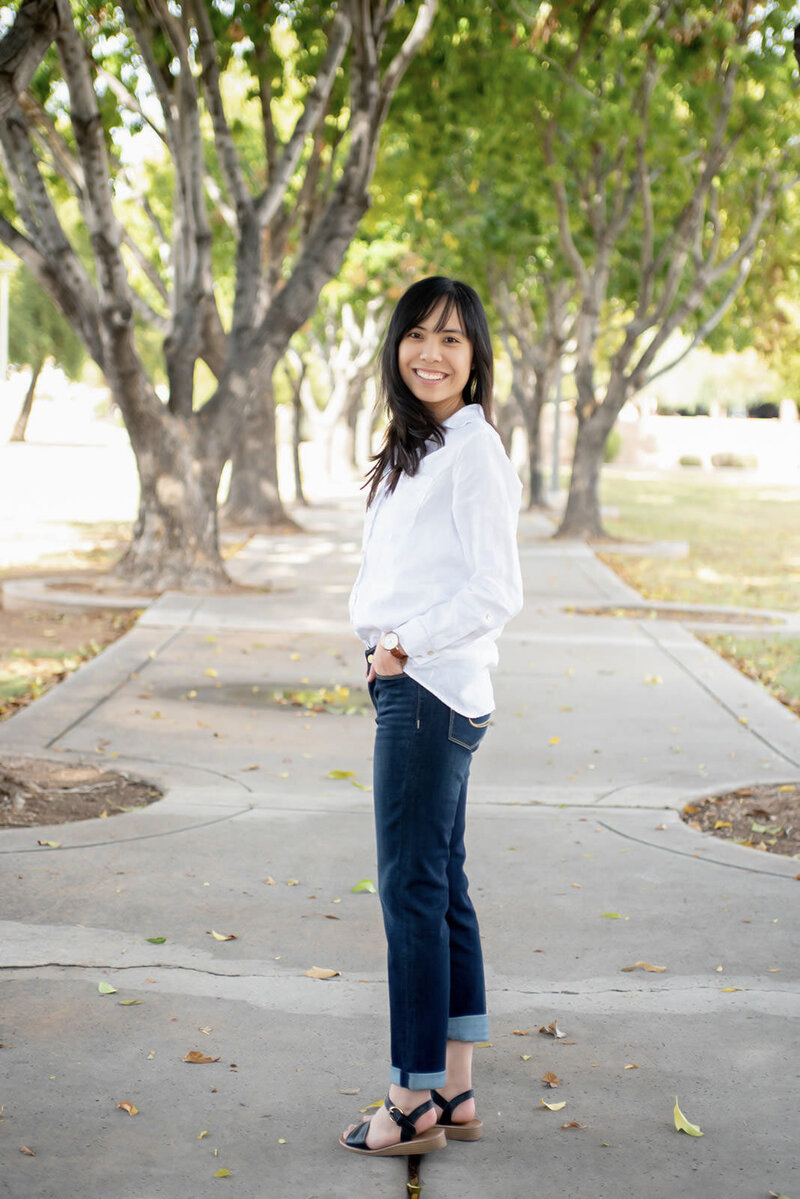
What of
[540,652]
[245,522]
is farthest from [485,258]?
[540,652]

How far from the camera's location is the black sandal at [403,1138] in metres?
3.03

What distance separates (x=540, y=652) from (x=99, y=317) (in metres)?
5.37

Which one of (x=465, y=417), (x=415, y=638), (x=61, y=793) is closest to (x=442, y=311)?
(x=465, y=417)

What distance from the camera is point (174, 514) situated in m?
13.4

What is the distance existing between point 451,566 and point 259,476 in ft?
64.8

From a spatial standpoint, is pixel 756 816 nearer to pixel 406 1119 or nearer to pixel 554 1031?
pixel 554 1031

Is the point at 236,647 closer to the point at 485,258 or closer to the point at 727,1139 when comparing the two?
the point at 727,1139

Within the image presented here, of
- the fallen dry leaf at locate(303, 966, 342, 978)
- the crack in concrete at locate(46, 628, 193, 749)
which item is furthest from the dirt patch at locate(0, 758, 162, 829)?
the fallen dry leaf at locate(303, 966, 342, 978)

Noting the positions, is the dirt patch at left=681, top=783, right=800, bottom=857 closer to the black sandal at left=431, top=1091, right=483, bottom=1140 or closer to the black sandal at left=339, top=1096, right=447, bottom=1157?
the black sandal at left=431, top=1091, right=483, bottom=1140

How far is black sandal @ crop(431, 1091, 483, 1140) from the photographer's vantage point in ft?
10.2

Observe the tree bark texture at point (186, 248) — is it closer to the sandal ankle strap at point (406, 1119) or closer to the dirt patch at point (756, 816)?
the dirt patch at point (756, 816)

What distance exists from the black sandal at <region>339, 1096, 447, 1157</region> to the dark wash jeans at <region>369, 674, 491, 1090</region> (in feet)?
0.22

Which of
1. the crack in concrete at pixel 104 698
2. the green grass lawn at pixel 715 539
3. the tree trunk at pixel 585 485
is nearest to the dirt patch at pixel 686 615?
the green grass lawn at pixel 715 539

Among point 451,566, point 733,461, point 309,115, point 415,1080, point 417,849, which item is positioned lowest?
point 415,1080
